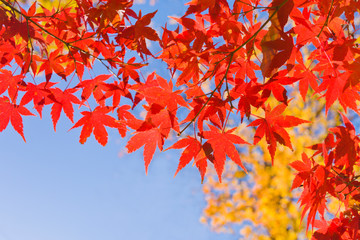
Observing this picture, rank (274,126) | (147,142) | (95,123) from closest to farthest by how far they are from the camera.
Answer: (147,142) < (274,126) < (95,123)

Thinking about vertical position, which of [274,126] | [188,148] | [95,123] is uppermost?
[95,123]

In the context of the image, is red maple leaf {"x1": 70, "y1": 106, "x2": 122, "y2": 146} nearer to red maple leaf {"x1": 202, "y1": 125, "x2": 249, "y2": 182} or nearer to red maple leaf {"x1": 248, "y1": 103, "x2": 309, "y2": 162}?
red maple leaf {"x1": 202, "y1": 125, "x2": 249, "y2": 182}

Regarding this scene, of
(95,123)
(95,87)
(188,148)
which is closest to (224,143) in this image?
(188,148)

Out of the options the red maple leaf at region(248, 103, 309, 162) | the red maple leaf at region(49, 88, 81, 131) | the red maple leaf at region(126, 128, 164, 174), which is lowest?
the red maple leaf at region(126, 128, 164, 174)

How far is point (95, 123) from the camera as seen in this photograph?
1.45 metres

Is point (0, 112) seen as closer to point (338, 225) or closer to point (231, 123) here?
point (338, 225)

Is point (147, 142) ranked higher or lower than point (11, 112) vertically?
lower

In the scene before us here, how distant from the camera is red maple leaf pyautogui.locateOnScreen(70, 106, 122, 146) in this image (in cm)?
144

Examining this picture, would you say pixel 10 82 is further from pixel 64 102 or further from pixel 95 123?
pixel 95 123

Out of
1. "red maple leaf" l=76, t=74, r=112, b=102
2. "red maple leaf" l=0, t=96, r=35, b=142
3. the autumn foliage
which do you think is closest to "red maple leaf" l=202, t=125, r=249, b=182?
the autumn foliage

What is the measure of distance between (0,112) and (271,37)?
133 centimetres

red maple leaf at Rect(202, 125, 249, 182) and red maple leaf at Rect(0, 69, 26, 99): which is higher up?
red maple leaf at Rect(0, 69, 26, 99)

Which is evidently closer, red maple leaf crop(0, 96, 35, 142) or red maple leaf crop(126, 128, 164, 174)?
red maple leaf crop(126, 128, 164, 174)

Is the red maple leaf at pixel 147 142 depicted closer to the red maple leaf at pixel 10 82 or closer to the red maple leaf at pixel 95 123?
the red maple leaf at pixel 95 123
